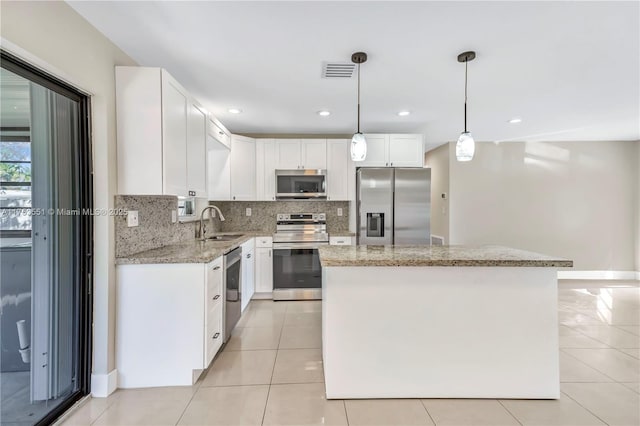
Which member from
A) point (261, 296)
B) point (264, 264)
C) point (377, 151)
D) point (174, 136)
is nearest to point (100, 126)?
point (174, 136)

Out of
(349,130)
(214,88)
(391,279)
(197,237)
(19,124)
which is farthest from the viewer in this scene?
(349,130)

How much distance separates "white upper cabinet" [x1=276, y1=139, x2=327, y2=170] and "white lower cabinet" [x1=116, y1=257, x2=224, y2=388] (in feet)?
7.70

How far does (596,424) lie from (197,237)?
369cm

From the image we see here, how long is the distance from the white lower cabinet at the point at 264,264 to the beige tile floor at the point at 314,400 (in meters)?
1.11

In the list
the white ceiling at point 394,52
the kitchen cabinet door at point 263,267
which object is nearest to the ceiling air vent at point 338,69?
the white ceiling at point 394,52

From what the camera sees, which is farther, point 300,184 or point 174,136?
point 300,184

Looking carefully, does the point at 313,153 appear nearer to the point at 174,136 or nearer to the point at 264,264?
the point at 264,264

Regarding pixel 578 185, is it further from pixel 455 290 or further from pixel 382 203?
pixel 455 290

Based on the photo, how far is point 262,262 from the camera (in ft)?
12.6

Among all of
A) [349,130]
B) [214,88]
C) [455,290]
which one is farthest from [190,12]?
[349,130]

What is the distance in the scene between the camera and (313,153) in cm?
408

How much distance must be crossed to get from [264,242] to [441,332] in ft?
8.30

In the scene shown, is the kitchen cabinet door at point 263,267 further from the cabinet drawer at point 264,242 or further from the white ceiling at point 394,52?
the white ceiling at point 394,52

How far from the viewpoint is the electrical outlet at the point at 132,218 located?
6.87 feet
